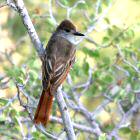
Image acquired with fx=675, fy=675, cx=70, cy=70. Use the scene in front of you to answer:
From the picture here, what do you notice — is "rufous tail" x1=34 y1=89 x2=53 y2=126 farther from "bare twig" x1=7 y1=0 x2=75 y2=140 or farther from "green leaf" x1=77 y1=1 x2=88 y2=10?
"green leaf" x1=77 y1=1 x2=88 y2=10

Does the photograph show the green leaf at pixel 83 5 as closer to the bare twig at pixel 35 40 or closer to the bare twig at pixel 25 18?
the bare twig at pixel 35 40

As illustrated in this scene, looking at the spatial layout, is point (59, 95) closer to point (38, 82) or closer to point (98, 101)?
point (38, 82)

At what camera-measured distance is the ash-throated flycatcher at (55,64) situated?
209 inches

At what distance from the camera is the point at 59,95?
521 cm

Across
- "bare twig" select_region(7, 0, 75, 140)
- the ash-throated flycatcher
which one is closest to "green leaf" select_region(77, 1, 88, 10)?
Result: the ash-throated flycatcher

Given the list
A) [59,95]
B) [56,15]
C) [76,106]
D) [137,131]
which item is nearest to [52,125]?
[76,106]

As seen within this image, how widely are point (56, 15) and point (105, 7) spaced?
241 centimetres

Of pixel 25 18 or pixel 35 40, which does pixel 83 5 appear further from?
pixel 25 18

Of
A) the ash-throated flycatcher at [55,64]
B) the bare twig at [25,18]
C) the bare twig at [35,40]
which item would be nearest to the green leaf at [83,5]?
the ash-throated flycatcher at [55,64]

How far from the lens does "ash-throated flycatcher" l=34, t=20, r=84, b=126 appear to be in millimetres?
5320

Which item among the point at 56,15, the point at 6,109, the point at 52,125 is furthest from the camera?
the point at 56,15

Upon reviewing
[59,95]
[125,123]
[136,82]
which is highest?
[59,95]

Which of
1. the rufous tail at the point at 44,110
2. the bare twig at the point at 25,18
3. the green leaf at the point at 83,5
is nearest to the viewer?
the bare twig at the point at 25,18

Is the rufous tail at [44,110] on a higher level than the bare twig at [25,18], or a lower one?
lower
